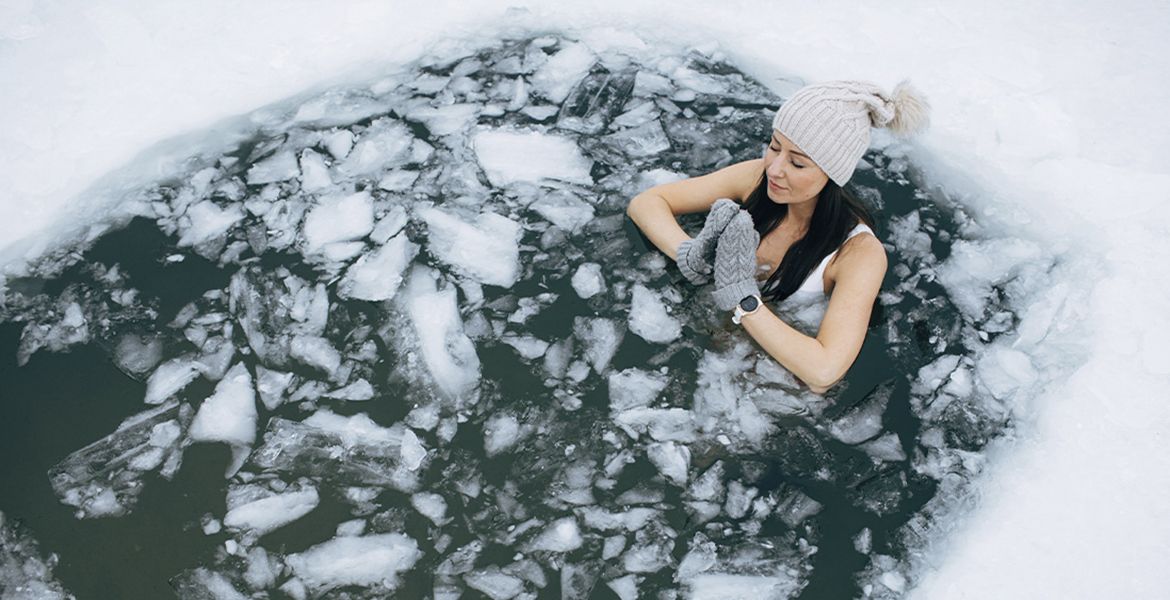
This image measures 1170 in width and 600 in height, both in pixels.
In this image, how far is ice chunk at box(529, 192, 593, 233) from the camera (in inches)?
104

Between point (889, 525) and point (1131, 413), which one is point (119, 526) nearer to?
point (889, 525)

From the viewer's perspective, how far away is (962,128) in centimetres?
295

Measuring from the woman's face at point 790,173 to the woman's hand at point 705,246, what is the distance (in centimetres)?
12

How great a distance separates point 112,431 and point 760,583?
161 centimetres

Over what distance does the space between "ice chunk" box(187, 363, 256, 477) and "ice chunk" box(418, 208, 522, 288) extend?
0.65 meters

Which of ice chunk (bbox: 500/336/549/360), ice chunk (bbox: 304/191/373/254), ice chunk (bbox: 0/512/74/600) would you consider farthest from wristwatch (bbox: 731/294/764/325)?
ice chunk (bbox: 0/512/74/600)

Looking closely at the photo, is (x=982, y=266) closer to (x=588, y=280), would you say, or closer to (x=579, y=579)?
(x=588, y=280)

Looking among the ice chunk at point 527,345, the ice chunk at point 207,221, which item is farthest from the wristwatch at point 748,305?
the ice chunk at point 207,221

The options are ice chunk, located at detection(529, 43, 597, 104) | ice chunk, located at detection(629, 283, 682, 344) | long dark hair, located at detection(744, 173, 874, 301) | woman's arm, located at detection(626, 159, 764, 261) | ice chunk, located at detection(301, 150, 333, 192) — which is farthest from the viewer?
ice chunk, located at detection(529, 43, 597, 104)

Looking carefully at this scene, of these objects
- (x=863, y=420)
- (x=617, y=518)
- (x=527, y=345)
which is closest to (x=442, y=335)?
(x=527, y=345)

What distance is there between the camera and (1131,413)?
221cm

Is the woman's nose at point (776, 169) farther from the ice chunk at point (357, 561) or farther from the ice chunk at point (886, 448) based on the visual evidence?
the ice chunk at point (357, 561)

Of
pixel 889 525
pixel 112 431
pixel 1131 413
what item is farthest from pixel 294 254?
pixel 1131 413

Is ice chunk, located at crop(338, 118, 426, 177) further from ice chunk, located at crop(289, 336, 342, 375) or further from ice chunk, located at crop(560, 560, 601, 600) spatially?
ice chunk, located at crop(560, 560, 601, 600)
